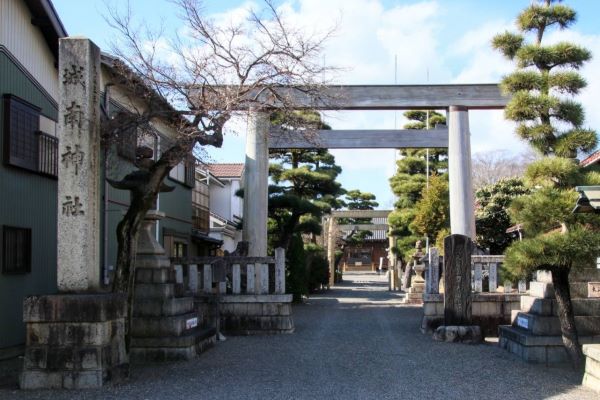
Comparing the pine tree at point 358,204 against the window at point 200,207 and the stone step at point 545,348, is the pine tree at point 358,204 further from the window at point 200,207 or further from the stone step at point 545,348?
the stone step at point 545,348

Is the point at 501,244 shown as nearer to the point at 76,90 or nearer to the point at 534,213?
the point at 534,213

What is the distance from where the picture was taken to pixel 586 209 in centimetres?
780

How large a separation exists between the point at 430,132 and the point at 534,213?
9.94m

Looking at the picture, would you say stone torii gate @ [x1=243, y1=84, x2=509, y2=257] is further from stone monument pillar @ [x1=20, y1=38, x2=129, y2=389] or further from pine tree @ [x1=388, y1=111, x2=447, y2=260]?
pine tree @ [x1=388, y1=111, x2=447, y2=260]

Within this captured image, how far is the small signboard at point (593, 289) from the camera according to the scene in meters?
9.70

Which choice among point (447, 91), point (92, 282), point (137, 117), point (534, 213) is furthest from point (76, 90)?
point (447, 91)

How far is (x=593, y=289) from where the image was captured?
972cm

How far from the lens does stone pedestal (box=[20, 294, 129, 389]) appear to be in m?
7.34

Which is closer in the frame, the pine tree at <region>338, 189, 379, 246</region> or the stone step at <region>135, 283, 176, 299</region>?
the stone step at <region>135, 283, 176, 299</region>

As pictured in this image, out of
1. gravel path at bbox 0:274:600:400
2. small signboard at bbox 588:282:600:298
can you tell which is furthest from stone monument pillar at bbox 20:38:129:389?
small signboard at bbox 588:282:600:298

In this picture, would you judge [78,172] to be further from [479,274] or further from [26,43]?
[479,274]

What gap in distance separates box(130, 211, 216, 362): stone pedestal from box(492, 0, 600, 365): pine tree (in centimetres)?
484

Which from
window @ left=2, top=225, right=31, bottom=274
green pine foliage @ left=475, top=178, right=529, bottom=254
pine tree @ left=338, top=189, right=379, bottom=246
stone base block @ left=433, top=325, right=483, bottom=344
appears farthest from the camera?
pine tree @ left=338, top=189, right=379, bottom=246

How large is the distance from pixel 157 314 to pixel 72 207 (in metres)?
2.67
